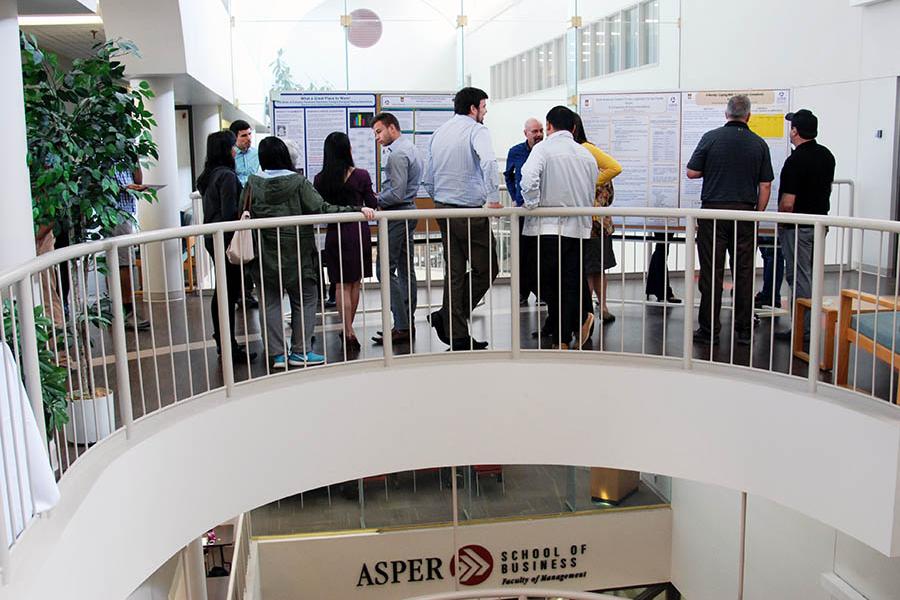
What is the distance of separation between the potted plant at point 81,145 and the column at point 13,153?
295 millimetres

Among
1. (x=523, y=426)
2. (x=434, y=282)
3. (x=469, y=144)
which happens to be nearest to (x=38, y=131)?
(x=469, y=144)

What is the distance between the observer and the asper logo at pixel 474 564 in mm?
9477

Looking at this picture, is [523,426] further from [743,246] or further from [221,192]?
[221,192]

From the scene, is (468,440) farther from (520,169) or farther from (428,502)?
(428,502)

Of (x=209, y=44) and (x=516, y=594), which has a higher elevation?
(x=209, y=44)

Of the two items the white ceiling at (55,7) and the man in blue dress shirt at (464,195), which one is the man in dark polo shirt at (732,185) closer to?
the man in blue dress shirt at (464,195)

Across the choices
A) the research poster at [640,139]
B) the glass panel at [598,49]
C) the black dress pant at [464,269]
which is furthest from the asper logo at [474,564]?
the glass panel at [598,49]

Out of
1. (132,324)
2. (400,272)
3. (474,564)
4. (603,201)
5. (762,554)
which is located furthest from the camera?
(474,564)

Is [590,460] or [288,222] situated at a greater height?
[288,222]

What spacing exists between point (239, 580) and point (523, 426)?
4822mm

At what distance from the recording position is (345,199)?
6.08m

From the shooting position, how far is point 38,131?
15.4ft

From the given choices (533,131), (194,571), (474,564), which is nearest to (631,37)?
(533,131)

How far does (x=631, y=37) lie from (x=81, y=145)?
20.1ft
